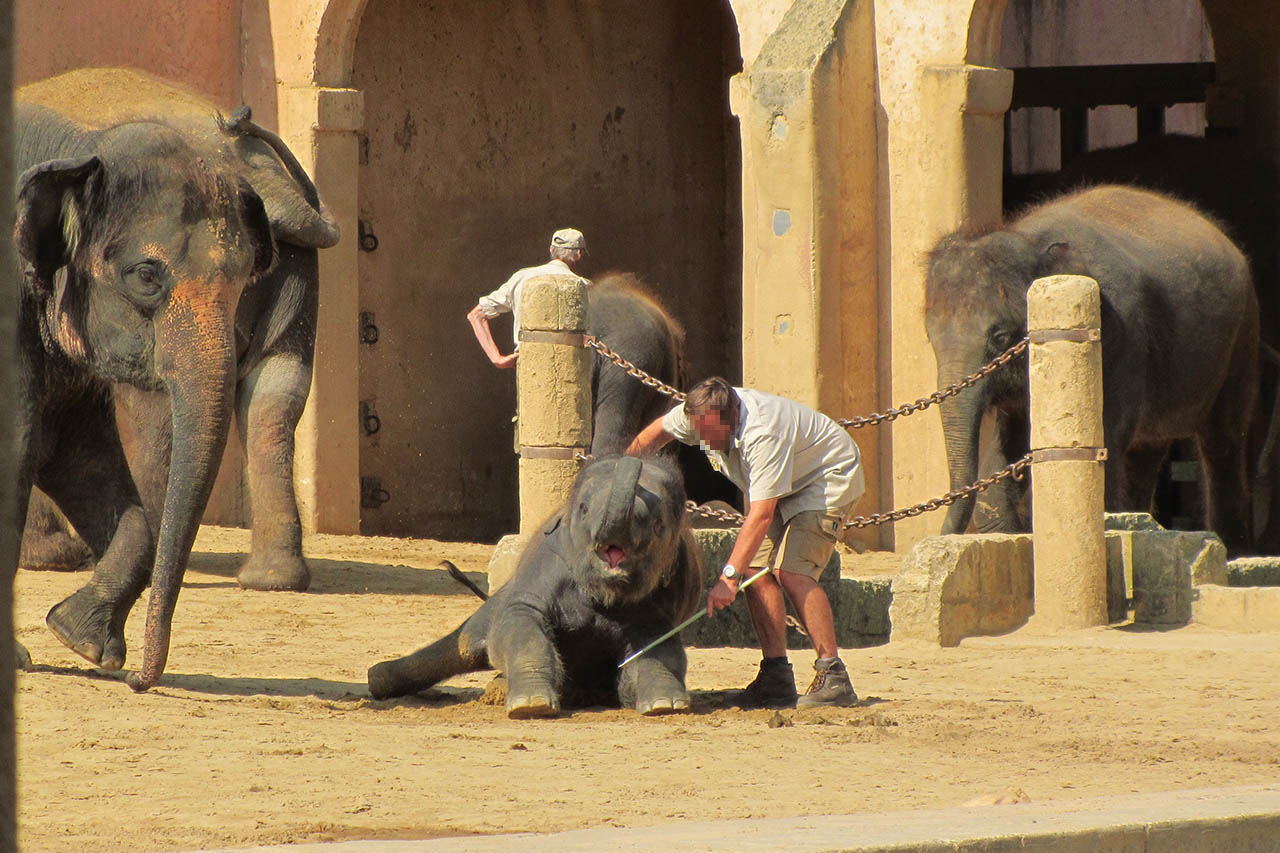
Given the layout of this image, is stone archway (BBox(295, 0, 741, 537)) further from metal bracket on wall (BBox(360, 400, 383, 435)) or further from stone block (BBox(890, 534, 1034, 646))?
stone block (BBox(890, 534, 1034, 646))

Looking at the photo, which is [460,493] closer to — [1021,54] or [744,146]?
[744,146]

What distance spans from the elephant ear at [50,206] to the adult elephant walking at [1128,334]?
4776mm

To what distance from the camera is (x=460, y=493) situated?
48.5ft

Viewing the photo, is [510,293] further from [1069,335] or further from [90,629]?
[90,629]

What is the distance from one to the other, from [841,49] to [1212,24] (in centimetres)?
385

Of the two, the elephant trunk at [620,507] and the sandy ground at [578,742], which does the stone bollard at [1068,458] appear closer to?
the sandy ground at [578,742]

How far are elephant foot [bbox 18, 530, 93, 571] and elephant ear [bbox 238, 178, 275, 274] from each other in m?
3.62

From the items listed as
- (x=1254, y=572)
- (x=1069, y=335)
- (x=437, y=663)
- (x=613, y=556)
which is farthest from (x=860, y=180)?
(x=613, y=556)

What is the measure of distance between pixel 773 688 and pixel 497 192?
8.95 m

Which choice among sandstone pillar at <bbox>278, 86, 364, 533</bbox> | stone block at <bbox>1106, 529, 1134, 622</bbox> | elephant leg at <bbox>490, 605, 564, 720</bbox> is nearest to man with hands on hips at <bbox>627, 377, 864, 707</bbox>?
elephant leg at <bbox>490, 605, 564, 720</bbox>

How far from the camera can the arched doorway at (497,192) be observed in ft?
47.0

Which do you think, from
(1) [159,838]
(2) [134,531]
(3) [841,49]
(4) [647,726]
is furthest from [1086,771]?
(3) [841,49]

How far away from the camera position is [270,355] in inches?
396

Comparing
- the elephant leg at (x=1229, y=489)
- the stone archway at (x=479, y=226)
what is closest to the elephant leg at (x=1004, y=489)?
the elephant leg at (x=1229, y=489)
